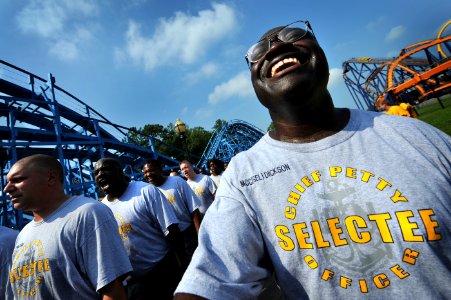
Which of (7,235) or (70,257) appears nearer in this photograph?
(70,257)

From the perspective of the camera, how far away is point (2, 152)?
8.70 metres

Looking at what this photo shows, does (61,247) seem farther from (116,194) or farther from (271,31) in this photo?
(271,31)

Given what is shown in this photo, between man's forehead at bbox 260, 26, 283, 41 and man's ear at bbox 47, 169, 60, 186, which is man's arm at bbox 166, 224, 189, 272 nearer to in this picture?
man's ear at bbox 47, 169, 60, 186

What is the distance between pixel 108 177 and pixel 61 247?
1450 mm

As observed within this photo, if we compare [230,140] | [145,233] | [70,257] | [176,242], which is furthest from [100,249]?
[230,140]

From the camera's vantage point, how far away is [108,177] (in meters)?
3.16

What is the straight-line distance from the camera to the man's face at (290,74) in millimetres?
1067

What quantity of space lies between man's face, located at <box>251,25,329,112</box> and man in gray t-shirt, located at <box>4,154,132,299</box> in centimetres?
148

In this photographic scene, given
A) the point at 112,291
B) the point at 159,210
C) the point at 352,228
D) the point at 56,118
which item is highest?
the point at 56,118

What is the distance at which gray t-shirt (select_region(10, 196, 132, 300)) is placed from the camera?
1745 mm

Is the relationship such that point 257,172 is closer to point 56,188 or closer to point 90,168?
point 56,188

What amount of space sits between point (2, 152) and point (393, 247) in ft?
36.4

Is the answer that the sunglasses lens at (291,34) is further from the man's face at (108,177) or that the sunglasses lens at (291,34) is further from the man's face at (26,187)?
the man's face at (108,177)

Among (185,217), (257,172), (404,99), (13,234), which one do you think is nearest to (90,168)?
(185,217)
